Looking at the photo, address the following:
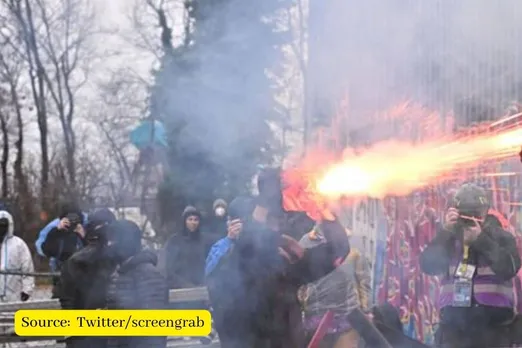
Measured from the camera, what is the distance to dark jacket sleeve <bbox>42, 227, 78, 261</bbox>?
14.5 feet

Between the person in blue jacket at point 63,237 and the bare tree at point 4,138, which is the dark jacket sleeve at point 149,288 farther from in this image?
the person in blue jacket at point 63,237

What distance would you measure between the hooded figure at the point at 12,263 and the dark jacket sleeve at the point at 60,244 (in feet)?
0.47

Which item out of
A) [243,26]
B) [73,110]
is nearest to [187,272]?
[73,110]

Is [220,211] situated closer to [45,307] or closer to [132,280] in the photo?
[45,307]

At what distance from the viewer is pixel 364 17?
8.90 feet

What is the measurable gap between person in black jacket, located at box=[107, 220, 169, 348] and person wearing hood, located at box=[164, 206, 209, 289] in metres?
1.18

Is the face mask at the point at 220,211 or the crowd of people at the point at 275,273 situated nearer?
the crowd of people at the point at 275,273

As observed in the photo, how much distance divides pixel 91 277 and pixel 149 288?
217 millimetres

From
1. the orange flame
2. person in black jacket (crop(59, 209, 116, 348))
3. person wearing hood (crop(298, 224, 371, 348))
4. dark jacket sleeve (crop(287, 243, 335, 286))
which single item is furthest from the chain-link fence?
dark jacket sleeve (crop(287, 243, 335, 286))

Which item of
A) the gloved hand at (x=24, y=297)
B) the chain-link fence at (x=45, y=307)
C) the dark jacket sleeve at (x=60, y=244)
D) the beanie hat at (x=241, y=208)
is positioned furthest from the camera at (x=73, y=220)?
the beanie hat at (x=241, y=208)

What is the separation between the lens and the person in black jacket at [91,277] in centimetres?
290

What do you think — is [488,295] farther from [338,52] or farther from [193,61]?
[193,61]

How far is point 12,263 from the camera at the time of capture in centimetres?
455

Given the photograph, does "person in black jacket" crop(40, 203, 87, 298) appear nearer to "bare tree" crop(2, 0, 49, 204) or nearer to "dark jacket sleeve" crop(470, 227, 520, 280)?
"bare tree" crop(2, 0, 49, 204)
